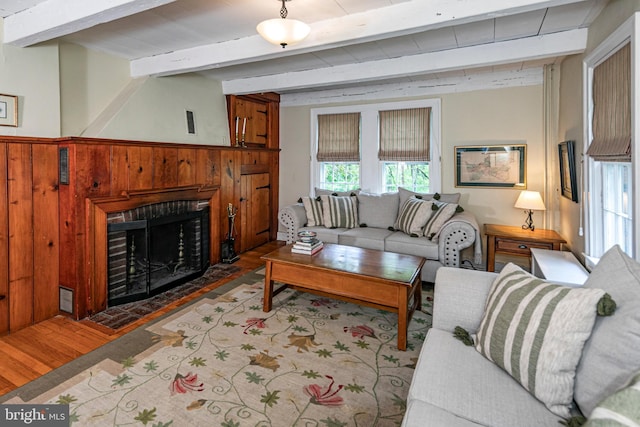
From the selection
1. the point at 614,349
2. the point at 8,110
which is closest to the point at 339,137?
the point at 8,110

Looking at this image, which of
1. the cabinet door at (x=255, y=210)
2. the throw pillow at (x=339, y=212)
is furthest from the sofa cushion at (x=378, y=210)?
the cabinet door at (x=255, y=210)

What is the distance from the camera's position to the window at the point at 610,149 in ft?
6.84

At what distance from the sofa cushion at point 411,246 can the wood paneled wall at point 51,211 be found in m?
2.57

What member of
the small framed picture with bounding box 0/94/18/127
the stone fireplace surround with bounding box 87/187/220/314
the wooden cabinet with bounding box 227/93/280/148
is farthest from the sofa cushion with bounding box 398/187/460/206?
the small framed picture with bounding box 0/94/18/127

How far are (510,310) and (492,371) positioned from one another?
256 millimetres

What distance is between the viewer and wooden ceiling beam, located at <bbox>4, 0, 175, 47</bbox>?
6.42 ft

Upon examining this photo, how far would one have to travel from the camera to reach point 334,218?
4398 millimetres

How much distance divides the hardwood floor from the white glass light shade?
2387 mm

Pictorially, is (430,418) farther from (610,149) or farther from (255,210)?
(255,210)

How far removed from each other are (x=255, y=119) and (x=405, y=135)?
88.0 inches

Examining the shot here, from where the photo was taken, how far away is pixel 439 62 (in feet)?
10.9

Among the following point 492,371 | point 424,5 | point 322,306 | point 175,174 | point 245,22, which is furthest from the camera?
point 175,174

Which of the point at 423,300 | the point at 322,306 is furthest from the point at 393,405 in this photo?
the point at 423,300

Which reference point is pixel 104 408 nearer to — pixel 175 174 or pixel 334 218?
pixel 175 174
